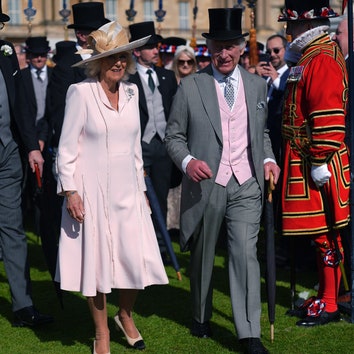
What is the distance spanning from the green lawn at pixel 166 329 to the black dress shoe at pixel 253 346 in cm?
10

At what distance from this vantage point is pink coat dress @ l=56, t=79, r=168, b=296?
671cm

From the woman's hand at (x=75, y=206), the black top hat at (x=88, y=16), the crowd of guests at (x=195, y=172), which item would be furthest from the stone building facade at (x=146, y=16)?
the woman's hand at (x=75, y=206)

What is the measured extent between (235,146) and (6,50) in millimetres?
1822

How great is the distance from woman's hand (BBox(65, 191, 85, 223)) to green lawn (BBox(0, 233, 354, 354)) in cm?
95

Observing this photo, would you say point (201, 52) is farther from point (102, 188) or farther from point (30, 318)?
point (102, 188)

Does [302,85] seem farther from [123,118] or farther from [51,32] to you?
[51,32]

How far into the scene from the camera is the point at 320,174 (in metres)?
7.36

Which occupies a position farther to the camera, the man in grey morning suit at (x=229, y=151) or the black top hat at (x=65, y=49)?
the black top hat at (x=65, y=49)

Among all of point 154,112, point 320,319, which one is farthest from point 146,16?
point 320,319

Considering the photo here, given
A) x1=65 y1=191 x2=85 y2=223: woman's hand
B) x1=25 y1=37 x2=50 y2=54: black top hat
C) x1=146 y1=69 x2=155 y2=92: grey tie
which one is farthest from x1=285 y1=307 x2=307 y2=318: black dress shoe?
x1=25 y1=37 x2=50 y2=54: black top hat

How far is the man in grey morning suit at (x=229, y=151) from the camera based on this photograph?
702 centimetres

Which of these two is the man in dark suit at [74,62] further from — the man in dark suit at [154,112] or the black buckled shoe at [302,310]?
the black buckled shoe at [302,310]

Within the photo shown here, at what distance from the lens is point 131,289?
705 cm

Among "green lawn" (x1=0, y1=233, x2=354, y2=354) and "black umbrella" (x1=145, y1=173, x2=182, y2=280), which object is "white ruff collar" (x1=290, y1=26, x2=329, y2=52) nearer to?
"green lawn" (x1=0, y1=233, x2=354, y2=354)
